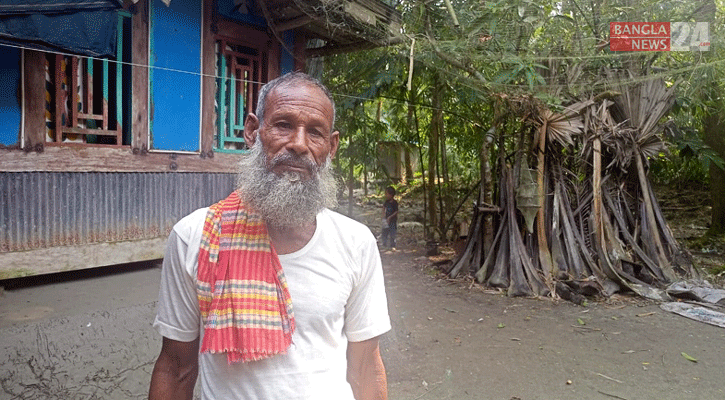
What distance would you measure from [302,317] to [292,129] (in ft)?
1.95

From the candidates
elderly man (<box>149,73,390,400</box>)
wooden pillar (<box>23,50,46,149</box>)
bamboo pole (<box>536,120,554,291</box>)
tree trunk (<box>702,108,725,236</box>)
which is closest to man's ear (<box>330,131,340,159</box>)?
elderly man (<box>149,73,390,400</box>)

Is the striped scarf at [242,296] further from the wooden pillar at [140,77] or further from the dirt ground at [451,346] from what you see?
the wooden pillar at [140,77]

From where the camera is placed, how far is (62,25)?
→ 3.30 metres

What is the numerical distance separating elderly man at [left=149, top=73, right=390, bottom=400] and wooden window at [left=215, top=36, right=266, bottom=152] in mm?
3503

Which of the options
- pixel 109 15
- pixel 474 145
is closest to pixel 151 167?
pixel 109 15

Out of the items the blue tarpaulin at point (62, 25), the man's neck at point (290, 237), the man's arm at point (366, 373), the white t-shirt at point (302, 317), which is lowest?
the man's arm at point (366, 373)

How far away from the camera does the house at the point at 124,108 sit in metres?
3.52

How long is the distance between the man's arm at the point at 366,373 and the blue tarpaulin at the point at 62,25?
291cm

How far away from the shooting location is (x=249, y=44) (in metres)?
5.20

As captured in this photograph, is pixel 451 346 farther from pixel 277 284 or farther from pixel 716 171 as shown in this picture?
pixel 716 171

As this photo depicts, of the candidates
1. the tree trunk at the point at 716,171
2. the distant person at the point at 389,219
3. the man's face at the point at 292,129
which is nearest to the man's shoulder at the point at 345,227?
the man's face at the point at 292,129

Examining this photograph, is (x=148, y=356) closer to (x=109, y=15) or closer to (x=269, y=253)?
(x=109, y=15)

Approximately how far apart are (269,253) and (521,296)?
6.37 m

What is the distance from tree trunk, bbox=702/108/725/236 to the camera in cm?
1080
